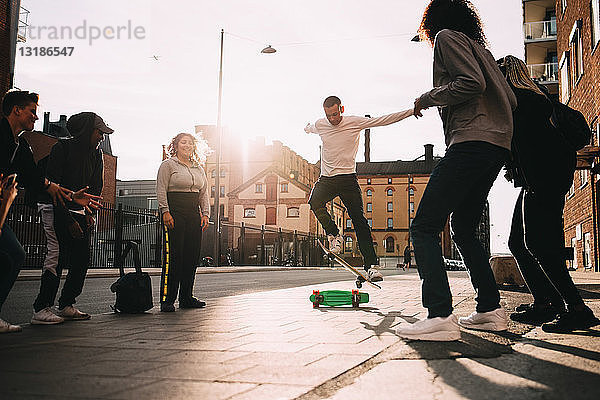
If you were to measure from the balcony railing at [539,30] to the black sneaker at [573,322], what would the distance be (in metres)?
28.2

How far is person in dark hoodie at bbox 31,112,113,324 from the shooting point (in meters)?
5.09

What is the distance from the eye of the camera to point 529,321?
4.68 metres

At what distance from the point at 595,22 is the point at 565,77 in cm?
793

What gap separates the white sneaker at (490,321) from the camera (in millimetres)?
4133

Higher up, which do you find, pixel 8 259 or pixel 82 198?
pixel 82 198

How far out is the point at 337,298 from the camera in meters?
6.54

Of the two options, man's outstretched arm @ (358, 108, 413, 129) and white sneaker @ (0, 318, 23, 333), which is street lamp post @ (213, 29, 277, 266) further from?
white sneaker @ (0, 318, 23, 333)

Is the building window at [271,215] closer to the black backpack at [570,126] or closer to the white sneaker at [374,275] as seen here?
the white sneaker at [374,275]

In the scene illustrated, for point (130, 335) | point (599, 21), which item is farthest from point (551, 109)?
point (599, 21)

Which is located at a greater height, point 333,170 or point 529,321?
point 333,170

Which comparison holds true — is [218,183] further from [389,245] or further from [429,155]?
[429,155]

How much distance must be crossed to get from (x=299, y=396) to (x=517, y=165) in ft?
9.00

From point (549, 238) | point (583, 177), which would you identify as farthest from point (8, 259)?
point (583, 177)

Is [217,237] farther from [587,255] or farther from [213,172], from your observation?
[213,172]
